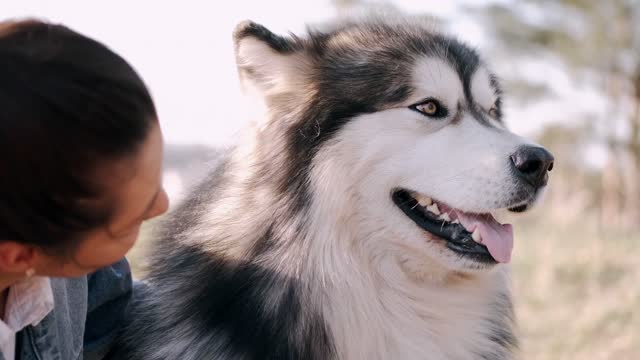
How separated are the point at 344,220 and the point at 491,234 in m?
0.48

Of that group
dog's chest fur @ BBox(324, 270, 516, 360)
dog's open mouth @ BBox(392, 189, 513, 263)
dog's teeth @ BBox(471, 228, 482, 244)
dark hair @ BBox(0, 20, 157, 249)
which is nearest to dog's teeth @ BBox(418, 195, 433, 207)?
dog's open mouth @ BBox(392, 189, 513, 263)

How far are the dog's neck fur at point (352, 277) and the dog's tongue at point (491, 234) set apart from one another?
16 centimetres

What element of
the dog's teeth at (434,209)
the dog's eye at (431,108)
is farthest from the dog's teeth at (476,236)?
the dog's eye at (431,108)

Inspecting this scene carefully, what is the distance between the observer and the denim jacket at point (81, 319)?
2.22 metres

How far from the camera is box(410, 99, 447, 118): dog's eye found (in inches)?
103

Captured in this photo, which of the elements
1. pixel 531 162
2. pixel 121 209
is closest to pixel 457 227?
pixel 531 162

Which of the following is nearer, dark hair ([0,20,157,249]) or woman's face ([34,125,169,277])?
dark hair ([0,20,157,249])

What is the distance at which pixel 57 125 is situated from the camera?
1.64 metres

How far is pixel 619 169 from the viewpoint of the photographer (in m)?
18.6

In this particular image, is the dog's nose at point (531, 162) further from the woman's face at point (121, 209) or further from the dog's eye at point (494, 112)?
the woman's face at point (121, 209)

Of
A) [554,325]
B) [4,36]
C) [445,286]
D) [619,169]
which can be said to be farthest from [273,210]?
[619,169]

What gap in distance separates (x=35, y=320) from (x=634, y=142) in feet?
56.5

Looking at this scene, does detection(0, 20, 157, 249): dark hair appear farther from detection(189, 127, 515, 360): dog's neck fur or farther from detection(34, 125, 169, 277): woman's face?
detection(189, 127, 515, 360): dog's neck fur

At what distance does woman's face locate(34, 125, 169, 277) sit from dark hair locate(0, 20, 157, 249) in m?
0.04
